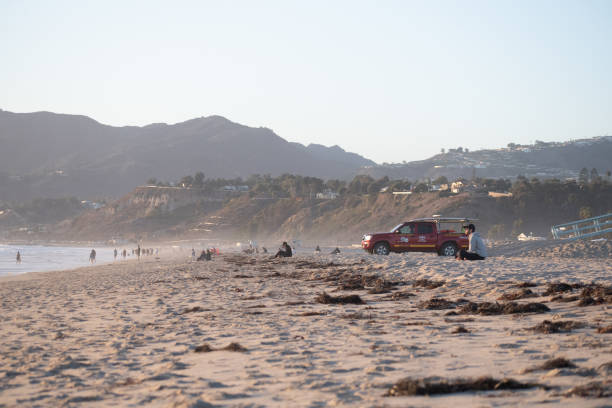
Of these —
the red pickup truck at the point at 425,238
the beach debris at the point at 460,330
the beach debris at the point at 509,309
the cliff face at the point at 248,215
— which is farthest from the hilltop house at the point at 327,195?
the beach debris at the point at 460,330

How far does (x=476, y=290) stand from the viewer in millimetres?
11359

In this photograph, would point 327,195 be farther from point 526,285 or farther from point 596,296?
point 596,296

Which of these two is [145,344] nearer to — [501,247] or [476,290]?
[476,290]

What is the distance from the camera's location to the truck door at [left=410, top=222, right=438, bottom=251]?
992 inches

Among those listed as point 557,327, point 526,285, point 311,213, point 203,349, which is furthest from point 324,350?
point 311,213

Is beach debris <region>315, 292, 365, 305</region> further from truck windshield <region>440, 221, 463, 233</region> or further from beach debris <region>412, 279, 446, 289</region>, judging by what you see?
truck windshield <region>440, 221, 463, 233</region>

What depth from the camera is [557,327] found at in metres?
6.91

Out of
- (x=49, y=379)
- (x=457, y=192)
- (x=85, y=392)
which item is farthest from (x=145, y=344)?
(x=457, y=192)

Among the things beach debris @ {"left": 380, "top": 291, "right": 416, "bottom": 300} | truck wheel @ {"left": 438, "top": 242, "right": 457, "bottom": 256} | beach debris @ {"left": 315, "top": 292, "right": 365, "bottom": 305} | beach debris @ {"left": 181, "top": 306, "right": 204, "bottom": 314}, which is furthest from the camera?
truck wheel @ {"left": 438, "top": 242, "right": 457, "bottom": 256}

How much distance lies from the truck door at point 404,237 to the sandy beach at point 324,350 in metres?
13.3

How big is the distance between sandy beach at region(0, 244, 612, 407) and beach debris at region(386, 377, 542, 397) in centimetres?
1

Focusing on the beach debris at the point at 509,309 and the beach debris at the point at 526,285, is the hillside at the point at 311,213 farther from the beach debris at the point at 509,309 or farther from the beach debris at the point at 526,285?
the beach debris at the point at 509,309

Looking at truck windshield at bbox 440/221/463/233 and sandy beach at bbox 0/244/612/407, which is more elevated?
truck windshield at bbox 440/221/463/233

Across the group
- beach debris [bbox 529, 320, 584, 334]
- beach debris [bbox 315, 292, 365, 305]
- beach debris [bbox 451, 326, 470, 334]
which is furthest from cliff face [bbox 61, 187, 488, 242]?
beach debris [bbox 451, 326, 470, 334]
